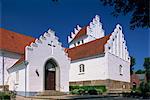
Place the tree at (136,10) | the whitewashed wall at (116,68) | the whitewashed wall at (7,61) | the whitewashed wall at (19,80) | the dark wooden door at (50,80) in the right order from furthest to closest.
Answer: the whitewashed wall at (116,68)
the whitewashed wall at (7,61)
the dark wooden door at (50,80)
the whitewashed wall at (19,80)
the tree at (136,10)

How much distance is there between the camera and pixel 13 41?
35.5 m

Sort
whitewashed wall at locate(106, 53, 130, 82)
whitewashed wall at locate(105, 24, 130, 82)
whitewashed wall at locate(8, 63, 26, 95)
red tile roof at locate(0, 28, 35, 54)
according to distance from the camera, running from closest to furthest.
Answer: whitewashed wall at locate(8, 63, 26, 95) → red tile roof at locate(0, 28, 35, 54) → whitewashed wall at locate(106, 53, 130, 82) → whitewashed wall at locate(105, 24, 130, 82)

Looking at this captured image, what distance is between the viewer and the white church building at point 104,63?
39.3 metres

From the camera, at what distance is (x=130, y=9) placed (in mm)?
12164

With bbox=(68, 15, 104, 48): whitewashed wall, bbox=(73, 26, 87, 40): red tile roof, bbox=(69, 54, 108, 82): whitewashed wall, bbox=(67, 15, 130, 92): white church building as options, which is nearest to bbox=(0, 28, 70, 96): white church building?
bbox=(69, 54, 108, 82): whitewashed wall

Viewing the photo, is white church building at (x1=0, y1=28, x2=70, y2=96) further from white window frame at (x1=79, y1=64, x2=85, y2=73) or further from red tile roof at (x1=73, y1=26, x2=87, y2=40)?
red tile roof at (x1=73, y1=26, x2=87, y2=40)

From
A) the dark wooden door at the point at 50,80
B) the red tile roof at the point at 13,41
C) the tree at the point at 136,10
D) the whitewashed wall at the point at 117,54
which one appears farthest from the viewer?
the whitewashed wall at the point at 117,54

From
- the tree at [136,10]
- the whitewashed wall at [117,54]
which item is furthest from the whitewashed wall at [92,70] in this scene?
the tree at [136,10]

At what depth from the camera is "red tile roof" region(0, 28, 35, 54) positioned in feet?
108

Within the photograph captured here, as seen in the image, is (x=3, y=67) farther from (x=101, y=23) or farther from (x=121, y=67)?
(x=101, y=23)

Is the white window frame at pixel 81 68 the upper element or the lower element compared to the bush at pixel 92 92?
upper

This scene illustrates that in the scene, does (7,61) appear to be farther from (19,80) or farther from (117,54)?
(117,54)

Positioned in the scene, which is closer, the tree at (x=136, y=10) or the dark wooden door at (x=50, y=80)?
the tree at (x=136, y=10)

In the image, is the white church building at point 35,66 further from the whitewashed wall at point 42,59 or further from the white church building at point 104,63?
the white church building at point 104,63
